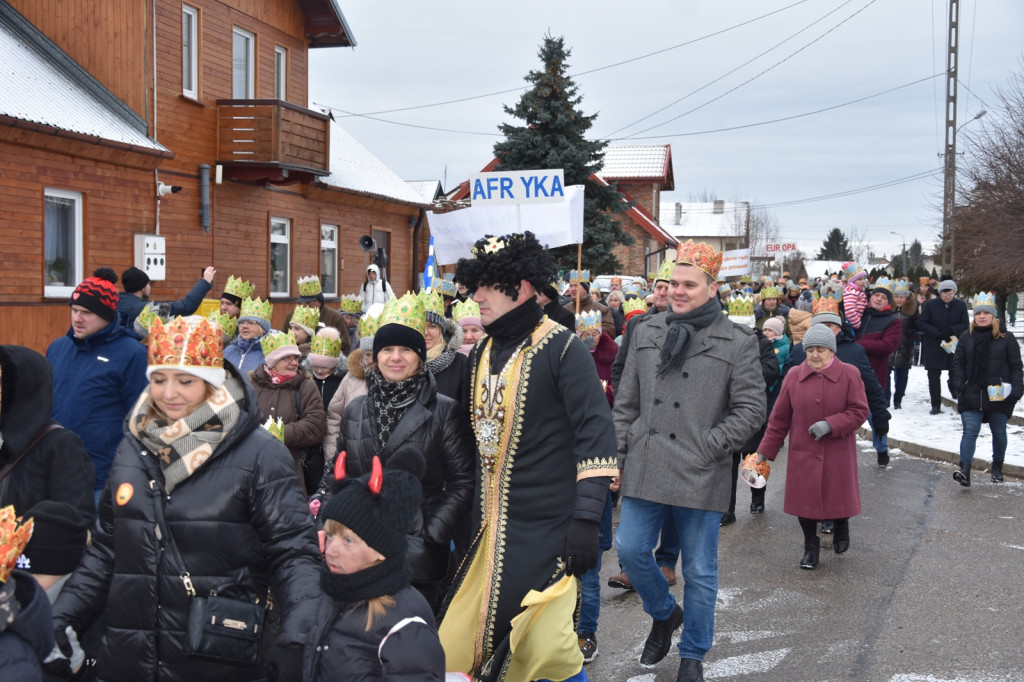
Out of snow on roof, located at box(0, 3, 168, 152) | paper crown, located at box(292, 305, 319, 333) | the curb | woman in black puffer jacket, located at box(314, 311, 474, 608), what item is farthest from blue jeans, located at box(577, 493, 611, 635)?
snow on roof, located at box(0, 3, 168, 152)

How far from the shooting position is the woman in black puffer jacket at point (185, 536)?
10.4 ft

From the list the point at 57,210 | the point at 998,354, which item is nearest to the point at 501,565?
the point at 998,354

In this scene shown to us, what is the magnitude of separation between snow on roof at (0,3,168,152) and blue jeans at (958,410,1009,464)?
40.3ft

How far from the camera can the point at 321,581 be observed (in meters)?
3.00

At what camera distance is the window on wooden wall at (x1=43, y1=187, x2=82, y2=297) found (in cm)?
1505

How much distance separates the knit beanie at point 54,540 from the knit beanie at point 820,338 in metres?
5.65

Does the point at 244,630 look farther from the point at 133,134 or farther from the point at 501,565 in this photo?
the point at 133,134

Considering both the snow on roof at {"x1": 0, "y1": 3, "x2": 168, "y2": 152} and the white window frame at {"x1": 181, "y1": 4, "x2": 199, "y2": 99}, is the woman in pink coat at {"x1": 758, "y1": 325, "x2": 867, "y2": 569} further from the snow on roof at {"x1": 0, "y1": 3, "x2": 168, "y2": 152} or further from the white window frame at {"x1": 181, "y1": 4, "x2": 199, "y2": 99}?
the white window frame at {"x1": 181, "y1": 4, "x2": 199, "y2": 99}

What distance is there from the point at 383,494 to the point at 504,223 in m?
6.01

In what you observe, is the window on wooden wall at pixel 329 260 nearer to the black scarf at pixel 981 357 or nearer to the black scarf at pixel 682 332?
the black scarf at pixel 981 357

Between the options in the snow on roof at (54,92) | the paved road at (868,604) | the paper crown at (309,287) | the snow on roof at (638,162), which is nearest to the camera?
the paved road at (868,604)

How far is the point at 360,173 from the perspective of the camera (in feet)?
84.6

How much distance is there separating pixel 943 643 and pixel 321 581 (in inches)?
166

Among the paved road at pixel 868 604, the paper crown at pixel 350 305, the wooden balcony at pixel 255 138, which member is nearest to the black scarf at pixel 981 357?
the paved road at pixel 868 604
